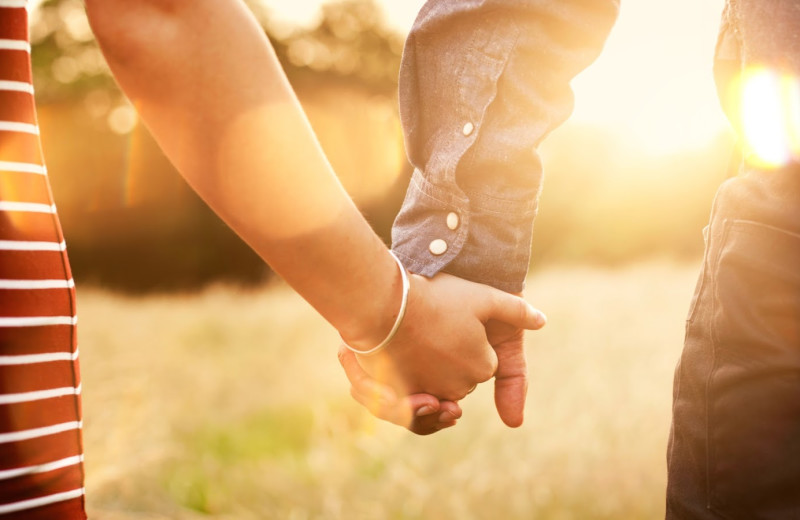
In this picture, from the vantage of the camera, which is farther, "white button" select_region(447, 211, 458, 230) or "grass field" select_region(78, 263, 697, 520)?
"grass field" select_region(78, 263, 697, 520)

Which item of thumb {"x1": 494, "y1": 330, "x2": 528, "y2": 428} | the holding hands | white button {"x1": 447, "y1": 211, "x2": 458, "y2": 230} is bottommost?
thumb {"x1": 494, "y1": 330, "x2": 528, "y2": 428}

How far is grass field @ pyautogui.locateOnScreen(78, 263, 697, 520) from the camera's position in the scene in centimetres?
336

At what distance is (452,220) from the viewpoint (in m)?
1.52

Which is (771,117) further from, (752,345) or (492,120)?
(492,120)

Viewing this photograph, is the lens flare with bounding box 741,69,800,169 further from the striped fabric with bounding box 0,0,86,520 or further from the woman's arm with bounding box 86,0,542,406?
the striped fabric with bounding box 0,0,86,520

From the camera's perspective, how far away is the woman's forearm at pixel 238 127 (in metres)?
0.97

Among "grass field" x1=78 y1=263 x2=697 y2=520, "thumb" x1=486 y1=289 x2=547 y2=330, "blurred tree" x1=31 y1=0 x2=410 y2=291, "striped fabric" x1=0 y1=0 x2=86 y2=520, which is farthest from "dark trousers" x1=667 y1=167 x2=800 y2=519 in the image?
"blurred tree" x1=31 y1=0 x2=410 y2=291

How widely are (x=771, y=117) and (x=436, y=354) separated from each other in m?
0.72

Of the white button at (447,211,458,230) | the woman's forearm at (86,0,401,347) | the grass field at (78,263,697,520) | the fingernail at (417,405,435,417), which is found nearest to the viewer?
the woman's forearm at (86,0,401,347)

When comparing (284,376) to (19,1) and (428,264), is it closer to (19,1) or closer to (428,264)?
(428,264)

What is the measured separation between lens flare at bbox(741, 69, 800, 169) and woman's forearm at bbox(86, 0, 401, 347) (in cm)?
66

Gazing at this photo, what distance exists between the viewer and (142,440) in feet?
14.9

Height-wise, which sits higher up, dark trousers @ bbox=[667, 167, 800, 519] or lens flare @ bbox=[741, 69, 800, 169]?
lens flare @ bbox=[741, 69, 800, 169]

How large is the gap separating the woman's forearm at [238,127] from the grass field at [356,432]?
2.44 m
